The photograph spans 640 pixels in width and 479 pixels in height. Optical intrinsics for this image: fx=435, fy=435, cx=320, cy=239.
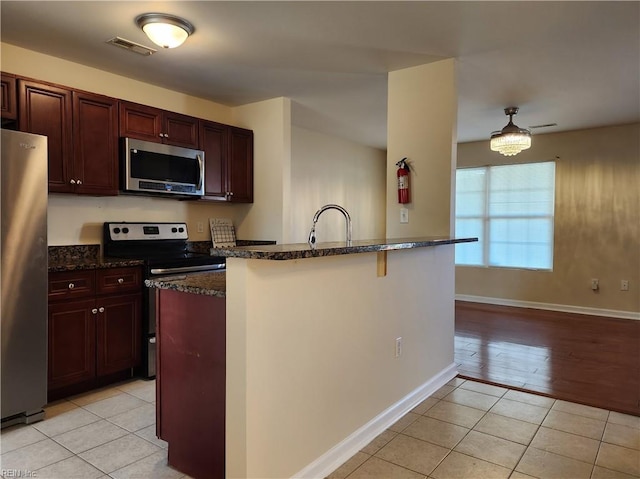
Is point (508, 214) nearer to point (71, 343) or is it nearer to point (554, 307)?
point (554, 307)

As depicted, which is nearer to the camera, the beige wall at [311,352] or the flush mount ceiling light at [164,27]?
the beige wall at [311,352]

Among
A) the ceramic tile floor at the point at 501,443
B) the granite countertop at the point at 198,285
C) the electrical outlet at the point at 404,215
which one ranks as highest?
the electrical outlet at the point at 404,215

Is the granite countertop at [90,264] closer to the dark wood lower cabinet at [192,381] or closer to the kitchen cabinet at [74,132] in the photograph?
the kitchen cabinet at [74,132]

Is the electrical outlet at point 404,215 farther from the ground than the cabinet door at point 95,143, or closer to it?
closer to it

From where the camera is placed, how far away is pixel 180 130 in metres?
3.73

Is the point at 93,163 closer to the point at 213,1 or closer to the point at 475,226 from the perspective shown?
the point at 213,1

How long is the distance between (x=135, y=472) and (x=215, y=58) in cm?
262

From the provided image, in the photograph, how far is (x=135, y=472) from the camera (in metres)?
1.99

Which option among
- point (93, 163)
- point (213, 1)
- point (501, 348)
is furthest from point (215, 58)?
point (501, 348)

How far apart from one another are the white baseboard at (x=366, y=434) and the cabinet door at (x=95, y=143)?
2.43 m

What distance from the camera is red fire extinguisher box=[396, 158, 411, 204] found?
3.36 metres

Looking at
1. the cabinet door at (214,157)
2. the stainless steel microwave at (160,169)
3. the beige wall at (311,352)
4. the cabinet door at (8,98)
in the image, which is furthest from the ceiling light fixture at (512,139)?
the cabinet door at (8,98)

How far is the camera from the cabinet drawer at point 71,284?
2.71 meters

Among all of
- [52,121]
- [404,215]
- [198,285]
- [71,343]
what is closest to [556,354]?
[404,215]
